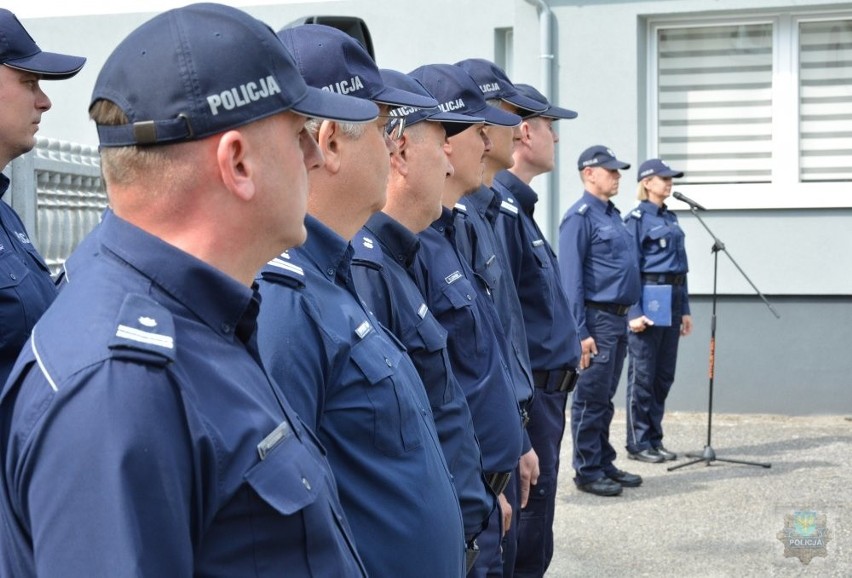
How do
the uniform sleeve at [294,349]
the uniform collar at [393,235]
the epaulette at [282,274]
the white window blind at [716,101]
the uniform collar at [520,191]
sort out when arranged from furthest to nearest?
1. the white window blind at [716,101]
2. the uniform collar at [520,191]
3. the uniform collar at [393,235]
4. the epaulette at [282,274]
5. the uniform sleeve at [294,349]

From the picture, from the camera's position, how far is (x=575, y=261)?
805 centimetres

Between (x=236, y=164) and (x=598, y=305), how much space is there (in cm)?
678

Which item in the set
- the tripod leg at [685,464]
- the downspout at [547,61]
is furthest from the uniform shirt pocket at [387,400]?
the downspout at [547,61]

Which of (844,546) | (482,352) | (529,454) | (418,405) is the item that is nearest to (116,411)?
(418,405)

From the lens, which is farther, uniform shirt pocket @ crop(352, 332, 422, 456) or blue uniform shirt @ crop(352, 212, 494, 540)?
blue uniform shirt @ crop(352, 212, 494, 540)

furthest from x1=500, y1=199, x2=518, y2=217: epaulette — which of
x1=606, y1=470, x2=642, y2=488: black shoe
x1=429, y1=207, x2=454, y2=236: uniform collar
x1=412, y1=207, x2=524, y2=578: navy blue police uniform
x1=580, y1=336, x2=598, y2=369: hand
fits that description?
x1=606, y1=470, x2=642, y2=488: black shoe

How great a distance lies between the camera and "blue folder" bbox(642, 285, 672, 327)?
897 centimetres

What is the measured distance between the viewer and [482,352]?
3660 millimetres

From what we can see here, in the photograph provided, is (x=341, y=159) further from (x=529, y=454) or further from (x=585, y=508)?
(x=585, y=508)

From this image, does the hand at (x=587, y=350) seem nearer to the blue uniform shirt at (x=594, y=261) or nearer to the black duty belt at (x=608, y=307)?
the blue uniform shirt at (x=594, y=261)

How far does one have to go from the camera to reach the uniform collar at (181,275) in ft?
4.85

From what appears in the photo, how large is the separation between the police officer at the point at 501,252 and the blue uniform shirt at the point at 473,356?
44 cm

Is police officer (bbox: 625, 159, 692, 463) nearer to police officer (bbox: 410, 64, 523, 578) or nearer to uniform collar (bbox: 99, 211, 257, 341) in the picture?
police officer (bbox: 410, 64, 523, 578)

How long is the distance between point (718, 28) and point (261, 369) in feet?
31.4
